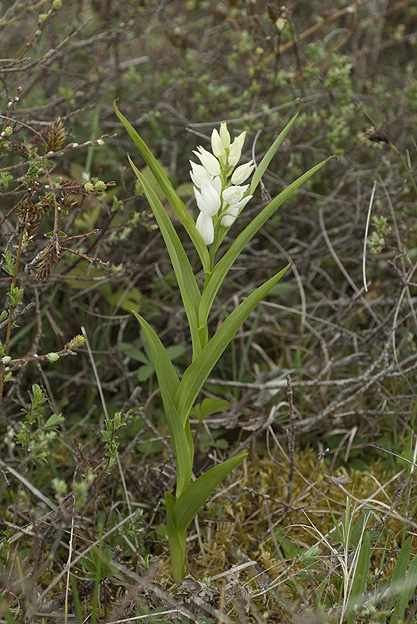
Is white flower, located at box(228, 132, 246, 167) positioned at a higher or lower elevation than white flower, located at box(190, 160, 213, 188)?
higher

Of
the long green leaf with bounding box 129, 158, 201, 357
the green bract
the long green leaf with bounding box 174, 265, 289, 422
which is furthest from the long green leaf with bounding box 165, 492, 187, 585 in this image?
the long green leaf with bounding box 129, 158, 201, 357

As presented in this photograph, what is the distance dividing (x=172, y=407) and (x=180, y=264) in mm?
377

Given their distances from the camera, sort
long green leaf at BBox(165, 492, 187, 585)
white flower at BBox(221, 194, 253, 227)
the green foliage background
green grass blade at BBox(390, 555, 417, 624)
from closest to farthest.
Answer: green grass blade at BBox(390, 555, 417, 624) < white flower at BBox(221, 194, 253, 227) < long green leaf at BBox(165, 492, 187, 585) < the green foliage background

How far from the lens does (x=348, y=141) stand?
3.34 m

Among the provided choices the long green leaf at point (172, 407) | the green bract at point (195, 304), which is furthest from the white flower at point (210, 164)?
the long green leaf at point (172, 407)

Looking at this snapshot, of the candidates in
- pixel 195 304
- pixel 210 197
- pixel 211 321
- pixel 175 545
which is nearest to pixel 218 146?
pixel 210 197

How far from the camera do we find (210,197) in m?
1.36

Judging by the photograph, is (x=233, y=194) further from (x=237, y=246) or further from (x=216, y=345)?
(x=216, y=345)

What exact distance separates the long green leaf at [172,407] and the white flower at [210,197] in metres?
0.34

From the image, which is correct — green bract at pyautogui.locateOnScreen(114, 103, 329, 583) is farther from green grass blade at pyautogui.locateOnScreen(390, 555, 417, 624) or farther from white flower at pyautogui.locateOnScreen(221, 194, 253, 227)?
green grass blade at pyautogui.locateOnScreen(390, 555, 417, 624)

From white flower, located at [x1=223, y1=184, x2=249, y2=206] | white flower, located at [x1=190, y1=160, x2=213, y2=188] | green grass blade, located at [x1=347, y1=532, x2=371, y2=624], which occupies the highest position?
white flower, located at [x1=190, y1=160, x2=213, y2=188]

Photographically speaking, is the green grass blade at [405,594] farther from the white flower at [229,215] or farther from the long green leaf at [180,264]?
the white flower at [229,215]

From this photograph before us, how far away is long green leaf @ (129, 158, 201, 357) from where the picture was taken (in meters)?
1.41

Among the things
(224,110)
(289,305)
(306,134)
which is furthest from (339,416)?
(224,110)
